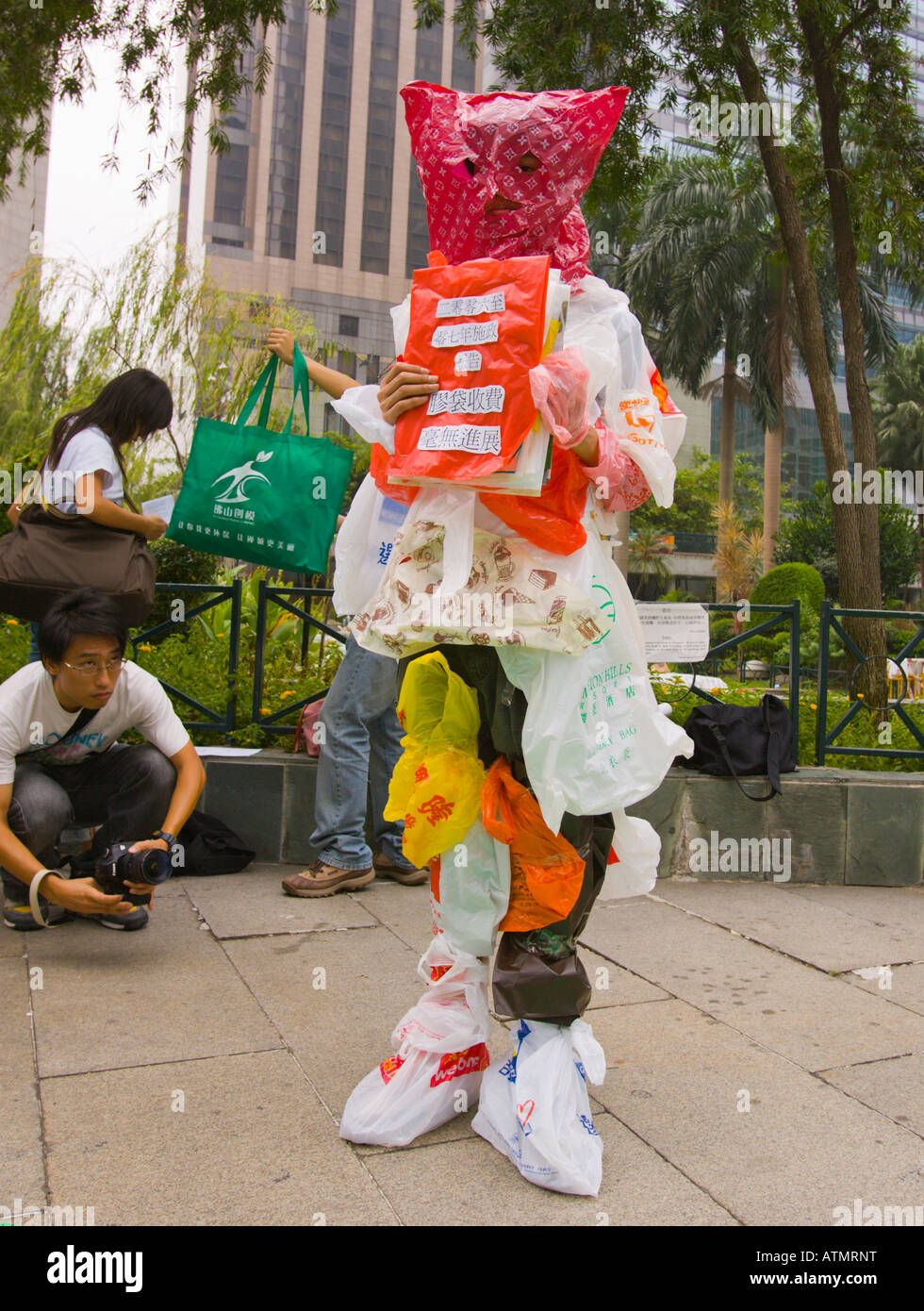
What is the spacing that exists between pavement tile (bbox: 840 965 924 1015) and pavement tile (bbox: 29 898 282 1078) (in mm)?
1956

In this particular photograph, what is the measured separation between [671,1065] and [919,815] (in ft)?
8.55

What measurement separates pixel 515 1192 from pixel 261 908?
A: 2086mm

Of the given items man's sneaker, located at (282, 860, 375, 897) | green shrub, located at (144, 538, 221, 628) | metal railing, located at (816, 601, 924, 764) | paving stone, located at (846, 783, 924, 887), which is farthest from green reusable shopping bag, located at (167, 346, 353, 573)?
green shrub, located at (144, 538, 221, 628)

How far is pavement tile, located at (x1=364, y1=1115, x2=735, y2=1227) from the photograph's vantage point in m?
2.07

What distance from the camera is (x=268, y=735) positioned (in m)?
5.11

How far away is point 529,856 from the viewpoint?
2297 mm

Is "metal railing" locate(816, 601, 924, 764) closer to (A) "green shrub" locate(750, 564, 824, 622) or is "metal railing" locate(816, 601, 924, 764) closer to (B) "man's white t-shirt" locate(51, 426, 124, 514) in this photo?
(B) "man's white t-shirt" locate(51, 426, 124, 514)

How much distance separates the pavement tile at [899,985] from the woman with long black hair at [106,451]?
2.91 metres

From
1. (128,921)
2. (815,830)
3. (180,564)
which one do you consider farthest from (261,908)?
(180,564)

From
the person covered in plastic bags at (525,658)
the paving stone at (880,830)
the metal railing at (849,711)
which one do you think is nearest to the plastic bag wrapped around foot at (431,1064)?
the person covered in plastic bags at (525,658)

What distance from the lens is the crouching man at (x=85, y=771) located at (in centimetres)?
328

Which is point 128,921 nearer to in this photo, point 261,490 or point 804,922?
point 261,490

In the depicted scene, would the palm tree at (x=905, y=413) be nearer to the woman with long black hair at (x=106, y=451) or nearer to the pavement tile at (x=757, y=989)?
the pavement tile at (x=757, y=989)

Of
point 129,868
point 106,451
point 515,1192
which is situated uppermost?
point 106,451
